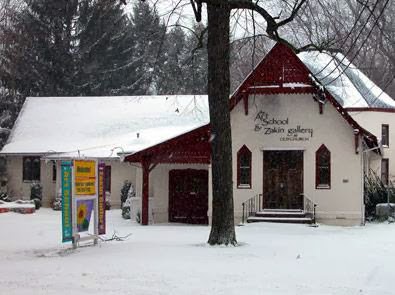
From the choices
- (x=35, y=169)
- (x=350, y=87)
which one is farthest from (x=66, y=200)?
(x=350, y=87)

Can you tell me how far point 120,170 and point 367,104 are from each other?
48.9 ft

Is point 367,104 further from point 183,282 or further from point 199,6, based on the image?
point 183,282

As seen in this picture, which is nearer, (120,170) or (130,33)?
(120,170)

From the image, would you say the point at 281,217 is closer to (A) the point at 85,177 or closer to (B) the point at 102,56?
(A) the point at 85,177

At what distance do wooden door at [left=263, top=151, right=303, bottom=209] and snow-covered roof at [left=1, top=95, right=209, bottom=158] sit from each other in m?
9.68

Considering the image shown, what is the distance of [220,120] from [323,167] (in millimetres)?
12273

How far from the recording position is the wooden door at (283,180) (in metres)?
28.0

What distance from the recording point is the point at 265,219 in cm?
2652

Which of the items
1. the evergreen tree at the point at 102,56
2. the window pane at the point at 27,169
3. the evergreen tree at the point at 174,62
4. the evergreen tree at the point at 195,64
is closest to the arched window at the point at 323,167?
the evergreen tree at the point at 195,64

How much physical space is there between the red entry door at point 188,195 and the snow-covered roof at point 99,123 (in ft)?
20.4

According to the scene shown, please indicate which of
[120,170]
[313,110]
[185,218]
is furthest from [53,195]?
[313,110]

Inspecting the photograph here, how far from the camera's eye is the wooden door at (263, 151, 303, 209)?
1103 inches

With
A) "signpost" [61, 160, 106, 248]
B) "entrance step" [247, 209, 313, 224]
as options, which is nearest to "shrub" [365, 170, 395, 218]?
"entrance step" [247, 209, 313, 224]

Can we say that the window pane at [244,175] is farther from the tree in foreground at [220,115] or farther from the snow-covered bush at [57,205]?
the snow-covered bush at [57,205]
